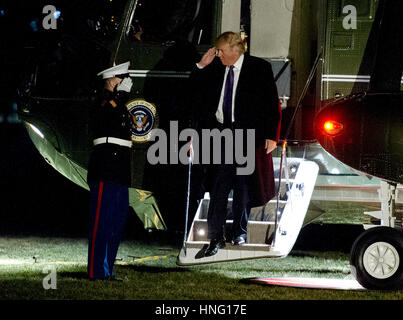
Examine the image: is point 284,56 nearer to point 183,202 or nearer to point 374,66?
point 374,66

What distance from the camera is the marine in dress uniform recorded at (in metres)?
7.12

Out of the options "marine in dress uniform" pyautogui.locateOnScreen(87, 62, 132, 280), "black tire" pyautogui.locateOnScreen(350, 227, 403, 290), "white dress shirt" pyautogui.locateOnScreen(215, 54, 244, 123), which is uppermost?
"white dress shirt" pyautogui.locateOnScreen(215, 54, 244, 123)

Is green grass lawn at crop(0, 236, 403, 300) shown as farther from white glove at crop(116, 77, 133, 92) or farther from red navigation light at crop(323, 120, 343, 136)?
white glove at crop(116, 77, 133, 92)

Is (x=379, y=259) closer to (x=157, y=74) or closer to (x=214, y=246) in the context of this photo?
(x=214, y=246)

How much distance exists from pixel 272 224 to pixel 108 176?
155 cm

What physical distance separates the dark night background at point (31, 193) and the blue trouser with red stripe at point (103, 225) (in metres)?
2.60

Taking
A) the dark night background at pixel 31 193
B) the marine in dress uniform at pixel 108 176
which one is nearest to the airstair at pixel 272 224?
the marine in dress uniform at pixel 108 176

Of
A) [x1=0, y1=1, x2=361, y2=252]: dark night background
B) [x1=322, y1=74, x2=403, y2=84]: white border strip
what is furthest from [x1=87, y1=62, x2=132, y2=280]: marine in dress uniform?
[x1=0, y1=1, x2=361, y2=252]: dark night background

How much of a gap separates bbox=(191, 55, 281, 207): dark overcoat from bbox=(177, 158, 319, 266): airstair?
19cm

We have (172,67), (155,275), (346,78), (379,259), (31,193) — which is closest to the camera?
(379,259)

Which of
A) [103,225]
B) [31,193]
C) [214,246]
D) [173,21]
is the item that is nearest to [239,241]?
[214,246]

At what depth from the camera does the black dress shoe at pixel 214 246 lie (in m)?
7.04

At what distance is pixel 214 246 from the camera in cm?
708

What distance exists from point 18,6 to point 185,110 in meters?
14.4
